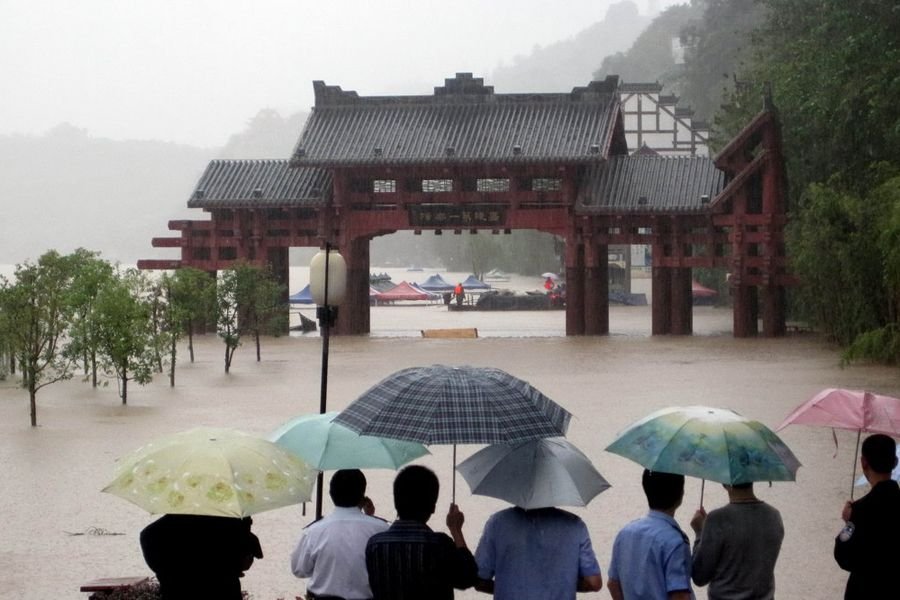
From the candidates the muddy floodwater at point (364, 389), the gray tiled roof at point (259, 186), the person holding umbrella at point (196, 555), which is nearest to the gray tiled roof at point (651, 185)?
the muddy floodwater at point (364, 389)

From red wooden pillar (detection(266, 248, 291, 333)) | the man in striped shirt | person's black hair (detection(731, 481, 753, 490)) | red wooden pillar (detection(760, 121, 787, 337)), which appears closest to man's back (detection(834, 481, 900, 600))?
person's black hair (detection(731, 481, 753, 490))

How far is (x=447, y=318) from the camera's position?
58.6 metres

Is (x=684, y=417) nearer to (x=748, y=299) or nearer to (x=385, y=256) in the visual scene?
(x=748, y=299)

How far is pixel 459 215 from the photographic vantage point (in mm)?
41094

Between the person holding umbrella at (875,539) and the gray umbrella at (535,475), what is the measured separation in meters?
1.27

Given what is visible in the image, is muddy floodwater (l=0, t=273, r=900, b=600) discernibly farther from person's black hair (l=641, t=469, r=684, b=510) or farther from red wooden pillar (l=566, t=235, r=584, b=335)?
person's black hair (l=641, t=469, r=684, b=510)

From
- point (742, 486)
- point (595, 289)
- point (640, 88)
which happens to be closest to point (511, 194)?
point (595, 289)

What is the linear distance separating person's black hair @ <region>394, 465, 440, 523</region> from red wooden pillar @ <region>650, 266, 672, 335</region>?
112 ft

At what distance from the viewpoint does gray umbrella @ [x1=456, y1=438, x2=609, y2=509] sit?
7012mm

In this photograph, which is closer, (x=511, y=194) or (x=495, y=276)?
(x=511, y=194)

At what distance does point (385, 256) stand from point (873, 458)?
6255 inches

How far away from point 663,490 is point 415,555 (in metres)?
1.28

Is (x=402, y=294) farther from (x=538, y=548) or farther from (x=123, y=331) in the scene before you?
(x=538, y=548)

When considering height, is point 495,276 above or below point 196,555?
above
